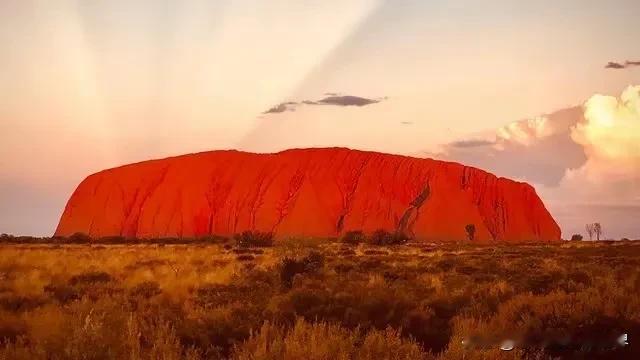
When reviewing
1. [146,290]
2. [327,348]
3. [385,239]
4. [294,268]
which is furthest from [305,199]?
[327,348]

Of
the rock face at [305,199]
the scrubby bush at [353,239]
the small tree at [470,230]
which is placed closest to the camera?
the scrubby bush at [353,239]

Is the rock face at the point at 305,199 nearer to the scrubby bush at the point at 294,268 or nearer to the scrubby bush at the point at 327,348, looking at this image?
the scrubby bush at the point at 294,268

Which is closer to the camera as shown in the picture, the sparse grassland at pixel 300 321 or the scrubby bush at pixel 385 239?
the sparse grassland at pixel 300 321

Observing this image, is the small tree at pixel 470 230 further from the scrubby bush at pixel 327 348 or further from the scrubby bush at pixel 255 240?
the scrubby bush at pixel 327 348

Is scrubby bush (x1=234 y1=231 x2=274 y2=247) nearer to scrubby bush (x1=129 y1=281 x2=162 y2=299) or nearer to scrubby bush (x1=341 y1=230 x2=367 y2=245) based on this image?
scrubby bush (x1=341 y1=230 x2=367 y2=245)

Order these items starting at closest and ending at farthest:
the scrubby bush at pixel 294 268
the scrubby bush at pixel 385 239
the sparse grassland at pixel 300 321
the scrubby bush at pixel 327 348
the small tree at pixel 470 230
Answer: the scrubby bush at pixel 327 348 → the sparse grassland at pixel 300 321 → the scrubby bush at pixel 294 268 → the scrubby bush at pixel 385 239 → the small tree at pixel 470 230

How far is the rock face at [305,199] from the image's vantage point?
3920 inches

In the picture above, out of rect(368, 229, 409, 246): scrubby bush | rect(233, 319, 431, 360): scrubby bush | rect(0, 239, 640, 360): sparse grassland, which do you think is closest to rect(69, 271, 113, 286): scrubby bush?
rect(0, 239, 640, 360): sparse grassland

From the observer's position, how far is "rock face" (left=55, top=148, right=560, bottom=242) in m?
99.6

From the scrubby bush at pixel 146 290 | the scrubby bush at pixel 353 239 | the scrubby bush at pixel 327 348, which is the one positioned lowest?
the scrubby bush at pixel 353 239

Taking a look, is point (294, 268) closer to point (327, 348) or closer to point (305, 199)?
point (327, 348)

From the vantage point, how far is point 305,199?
102 metres

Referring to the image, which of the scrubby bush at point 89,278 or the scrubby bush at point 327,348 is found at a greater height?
the scrubby bush at point 327,348

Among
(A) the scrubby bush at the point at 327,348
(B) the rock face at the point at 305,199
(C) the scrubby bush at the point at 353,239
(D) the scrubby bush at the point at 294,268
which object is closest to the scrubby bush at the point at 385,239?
(C) the scrubby bush at the point at 353,239
